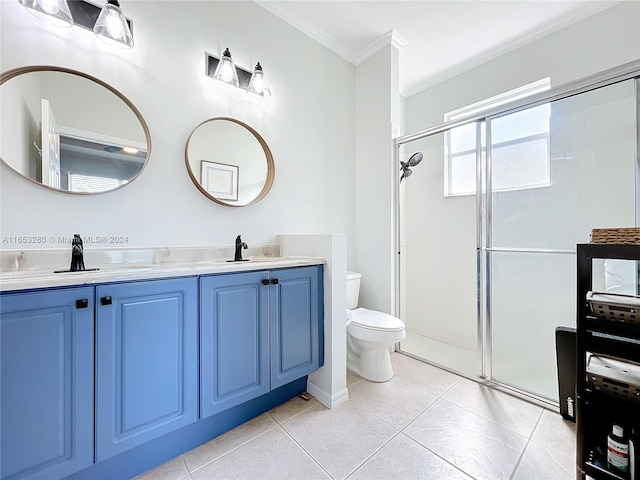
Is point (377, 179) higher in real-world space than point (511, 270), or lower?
higher

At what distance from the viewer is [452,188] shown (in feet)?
8.17

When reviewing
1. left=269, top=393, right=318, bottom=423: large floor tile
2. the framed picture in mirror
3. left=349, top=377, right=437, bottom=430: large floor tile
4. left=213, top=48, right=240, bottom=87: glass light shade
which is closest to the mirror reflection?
the framed picture in mirror

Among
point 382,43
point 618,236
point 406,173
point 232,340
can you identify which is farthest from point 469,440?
point 382,43

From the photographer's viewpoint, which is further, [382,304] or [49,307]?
[382,304]

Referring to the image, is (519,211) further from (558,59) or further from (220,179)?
(220,179)

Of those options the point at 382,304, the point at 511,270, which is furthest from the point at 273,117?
the point at 511,270

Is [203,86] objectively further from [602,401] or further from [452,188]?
[602,401]

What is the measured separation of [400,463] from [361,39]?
302 centimetres

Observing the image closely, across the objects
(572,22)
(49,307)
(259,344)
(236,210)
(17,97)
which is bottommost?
(259,344)

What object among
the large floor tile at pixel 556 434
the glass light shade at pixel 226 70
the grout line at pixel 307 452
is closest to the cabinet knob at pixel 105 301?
the grout line at pixel 307 452

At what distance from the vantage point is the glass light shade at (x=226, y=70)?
1673 mm

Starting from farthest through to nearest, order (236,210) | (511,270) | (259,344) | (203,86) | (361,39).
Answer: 1. (361,39)
2. (511,270)
3. (236,210)
4. (203,86)
5. (259,344)

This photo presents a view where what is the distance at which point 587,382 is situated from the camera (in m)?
1.11

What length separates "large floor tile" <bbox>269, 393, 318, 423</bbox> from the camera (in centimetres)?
157
